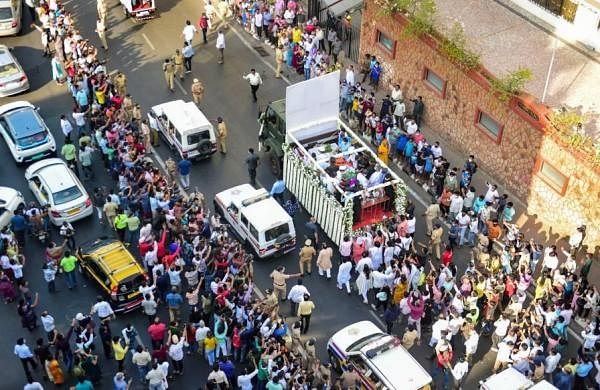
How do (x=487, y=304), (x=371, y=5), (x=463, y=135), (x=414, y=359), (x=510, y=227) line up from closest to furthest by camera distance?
1. (x=414, y=359)
2. (x=487, y=304)
3. (x=510, y=227)
4. (x=463, y=135)
5. (x=371, y=5)

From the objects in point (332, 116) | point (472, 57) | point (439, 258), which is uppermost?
point (472, 57)

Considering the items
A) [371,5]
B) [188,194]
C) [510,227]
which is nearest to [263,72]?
[371,5]

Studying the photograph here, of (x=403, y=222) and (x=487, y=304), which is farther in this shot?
(x=403, y=222)

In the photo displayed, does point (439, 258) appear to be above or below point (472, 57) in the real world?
below

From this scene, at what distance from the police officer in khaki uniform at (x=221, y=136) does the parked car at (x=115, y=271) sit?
6479 mm

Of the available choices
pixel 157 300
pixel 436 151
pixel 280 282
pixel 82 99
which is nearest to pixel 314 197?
pixel 280 282

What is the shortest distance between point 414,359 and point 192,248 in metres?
7.04

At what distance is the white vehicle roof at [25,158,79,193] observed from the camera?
87.3 feet

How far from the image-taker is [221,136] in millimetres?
29828

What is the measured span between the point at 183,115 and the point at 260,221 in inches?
243

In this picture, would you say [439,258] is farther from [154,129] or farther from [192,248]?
[154,129]

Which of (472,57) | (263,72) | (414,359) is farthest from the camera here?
(263,72)

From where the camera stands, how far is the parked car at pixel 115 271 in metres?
23.4

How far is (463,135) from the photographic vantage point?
1185 inches
